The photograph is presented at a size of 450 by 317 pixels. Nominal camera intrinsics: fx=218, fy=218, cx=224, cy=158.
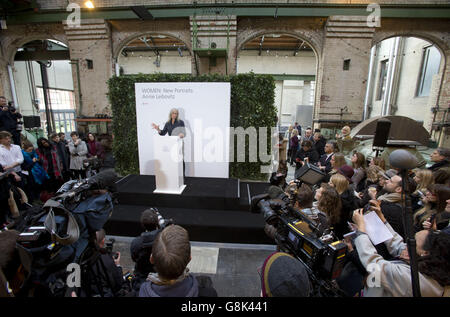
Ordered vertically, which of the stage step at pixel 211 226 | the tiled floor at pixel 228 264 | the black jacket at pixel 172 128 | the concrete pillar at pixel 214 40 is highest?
the concrete pillar at pixel 214 40

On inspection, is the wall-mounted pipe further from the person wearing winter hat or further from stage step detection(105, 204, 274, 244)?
the person wearing winter hat

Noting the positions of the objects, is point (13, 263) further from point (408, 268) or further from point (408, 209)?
point (408, 268)

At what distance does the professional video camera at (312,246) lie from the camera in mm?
1271

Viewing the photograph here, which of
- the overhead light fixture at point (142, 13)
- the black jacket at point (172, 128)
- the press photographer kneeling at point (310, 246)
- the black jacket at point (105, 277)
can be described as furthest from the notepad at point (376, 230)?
the overhead light fixture at point (142, 13)

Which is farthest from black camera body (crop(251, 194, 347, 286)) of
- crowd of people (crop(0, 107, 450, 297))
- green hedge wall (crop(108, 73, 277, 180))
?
green hedge wall (crop(108, 73, 277, 180))

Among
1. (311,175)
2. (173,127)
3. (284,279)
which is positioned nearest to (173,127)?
(173,127)

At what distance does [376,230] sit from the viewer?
1535mm

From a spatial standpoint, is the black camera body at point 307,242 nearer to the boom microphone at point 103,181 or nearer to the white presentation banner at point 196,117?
the boom microphone at point 103,181

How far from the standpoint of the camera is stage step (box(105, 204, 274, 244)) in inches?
136

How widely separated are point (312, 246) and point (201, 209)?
9.83 ft

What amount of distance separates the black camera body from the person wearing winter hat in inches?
10.6

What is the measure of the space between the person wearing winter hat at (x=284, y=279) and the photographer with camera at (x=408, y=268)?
58cm

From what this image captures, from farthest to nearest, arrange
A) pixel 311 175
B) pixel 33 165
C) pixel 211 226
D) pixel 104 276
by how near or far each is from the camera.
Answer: pixel 33 165 < pixel 211 226 < pixel 311 175 < pixel 104 276
